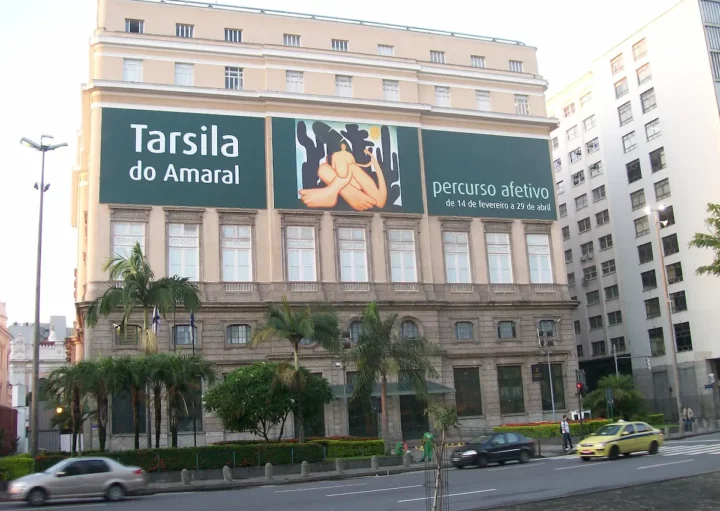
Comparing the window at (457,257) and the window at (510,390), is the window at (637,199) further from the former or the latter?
the window at (510,390)

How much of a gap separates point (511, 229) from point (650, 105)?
23.4 metres

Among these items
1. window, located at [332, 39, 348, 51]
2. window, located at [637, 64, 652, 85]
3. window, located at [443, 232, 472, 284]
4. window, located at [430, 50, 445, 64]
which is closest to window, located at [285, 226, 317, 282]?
window, located at [443, 232, 472, 284]

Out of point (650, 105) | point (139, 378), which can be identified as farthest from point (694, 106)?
point (139, 378)

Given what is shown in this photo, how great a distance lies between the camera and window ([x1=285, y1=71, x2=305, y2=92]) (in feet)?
176

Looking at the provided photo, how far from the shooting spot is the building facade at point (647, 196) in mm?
63688

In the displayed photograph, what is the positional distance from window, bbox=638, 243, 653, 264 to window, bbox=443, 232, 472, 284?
23.4 m

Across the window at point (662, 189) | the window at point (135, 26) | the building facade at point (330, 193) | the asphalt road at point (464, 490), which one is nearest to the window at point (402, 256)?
the building facade at point (330, 193)

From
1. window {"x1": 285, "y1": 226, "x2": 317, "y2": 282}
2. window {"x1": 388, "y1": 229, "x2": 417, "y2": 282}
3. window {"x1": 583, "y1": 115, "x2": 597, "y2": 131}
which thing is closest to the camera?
window {"x1": 285, "y1": 226, "x2": 317, "y2": 282}

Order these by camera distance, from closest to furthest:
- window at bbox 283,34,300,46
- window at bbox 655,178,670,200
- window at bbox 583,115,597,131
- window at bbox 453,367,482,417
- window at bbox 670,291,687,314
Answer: window at bbox 453,367,482,417 → window at bbox 283,34,300,46 → window at bbox 670,291,687,314 → window at bbox 655,178,670,200 → window at bbox 583,115,597,131

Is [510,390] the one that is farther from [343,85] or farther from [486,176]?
[343,85]

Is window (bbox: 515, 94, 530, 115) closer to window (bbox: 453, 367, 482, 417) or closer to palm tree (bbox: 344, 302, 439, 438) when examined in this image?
window (bbox: 453, 367, 482, 417)

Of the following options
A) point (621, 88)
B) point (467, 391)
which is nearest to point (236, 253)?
point (467, 391)

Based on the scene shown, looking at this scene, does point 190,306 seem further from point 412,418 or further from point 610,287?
point 610,287

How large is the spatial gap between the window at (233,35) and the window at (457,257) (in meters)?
20.3
